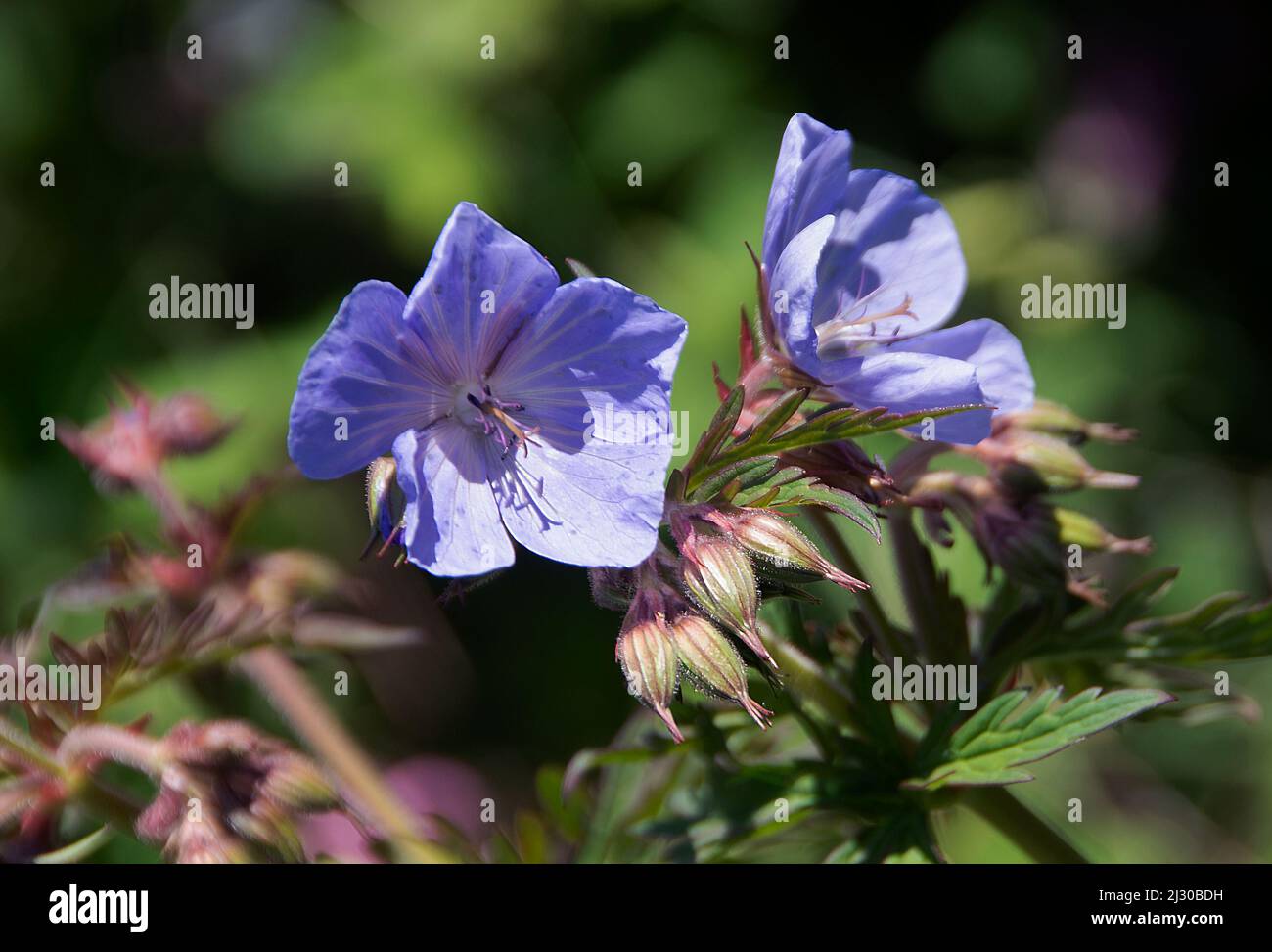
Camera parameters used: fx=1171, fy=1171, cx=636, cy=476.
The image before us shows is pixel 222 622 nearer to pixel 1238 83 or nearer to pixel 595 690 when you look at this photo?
pixel 595 690

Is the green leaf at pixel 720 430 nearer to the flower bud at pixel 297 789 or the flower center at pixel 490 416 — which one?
the flower center at pixel 490 416

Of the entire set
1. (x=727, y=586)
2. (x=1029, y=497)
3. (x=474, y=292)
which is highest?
(x=474, y=292)

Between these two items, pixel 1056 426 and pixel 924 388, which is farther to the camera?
pixel 1056 426

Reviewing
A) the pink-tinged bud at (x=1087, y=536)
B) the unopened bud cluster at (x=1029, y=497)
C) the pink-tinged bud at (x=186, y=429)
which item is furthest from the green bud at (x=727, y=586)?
the pink-tinged bud at (x=186, y=429)

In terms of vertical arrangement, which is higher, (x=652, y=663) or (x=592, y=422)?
(x=592, y=422)

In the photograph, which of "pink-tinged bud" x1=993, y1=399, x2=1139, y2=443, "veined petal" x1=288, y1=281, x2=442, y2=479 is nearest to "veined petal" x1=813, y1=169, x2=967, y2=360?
"pink-tinged bud" x1=993, y1=399, x2=1139, y2=443

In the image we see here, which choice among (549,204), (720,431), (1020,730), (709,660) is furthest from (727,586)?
(549,204)

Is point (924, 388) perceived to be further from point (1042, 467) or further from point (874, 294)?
point (874, 294)

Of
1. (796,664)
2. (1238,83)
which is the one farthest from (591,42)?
(796,664)
